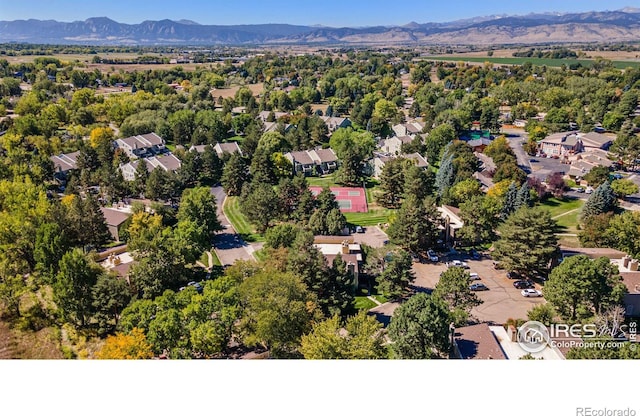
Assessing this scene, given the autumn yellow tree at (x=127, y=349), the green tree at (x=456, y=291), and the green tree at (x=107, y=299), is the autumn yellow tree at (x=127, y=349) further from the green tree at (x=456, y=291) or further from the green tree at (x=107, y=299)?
the green tree at (x=456, y=291)

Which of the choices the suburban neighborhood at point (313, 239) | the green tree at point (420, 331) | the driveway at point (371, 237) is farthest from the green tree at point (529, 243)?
the green tree at point (420, 331)

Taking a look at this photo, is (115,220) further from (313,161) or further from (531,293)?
(531,293)

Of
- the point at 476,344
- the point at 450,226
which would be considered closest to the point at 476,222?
the point at 450,226

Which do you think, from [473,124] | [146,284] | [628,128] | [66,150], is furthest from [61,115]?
[628,128]

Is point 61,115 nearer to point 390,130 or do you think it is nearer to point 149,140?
point 149,140

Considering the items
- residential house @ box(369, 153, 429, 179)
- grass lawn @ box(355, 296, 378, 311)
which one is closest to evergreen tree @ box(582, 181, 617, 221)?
residential house @ box(369, 153, 429, 179)

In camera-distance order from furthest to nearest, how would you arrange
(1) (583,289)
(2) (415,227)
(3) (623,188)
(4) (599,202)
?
(3) (623,188), (4) (599,202), (2) (415,227), (1) (583,289)
